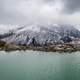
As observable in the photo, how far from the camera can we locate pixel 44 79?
5025 cm

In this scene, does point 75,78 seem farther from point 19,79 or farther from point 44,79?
point 19,79

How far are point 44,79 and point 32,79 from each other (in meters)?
3.19

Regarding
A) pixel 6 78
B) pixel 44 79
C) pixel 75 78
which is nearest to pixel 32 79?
pixel 44 79

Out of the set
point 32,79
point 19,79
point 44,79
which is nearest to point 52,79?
point 44,79

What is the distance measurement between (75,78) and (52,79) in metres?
6.61

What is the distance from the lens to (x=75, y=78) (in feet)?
172

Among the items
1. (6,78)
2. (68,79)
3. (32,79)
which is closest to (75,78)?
(68,79)

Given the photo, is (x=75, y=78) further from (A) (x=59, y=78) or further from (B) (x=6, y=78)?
(B) (x=6, y=78)

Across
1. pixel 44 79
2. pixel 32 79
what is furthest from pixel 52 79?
pixel 32 79

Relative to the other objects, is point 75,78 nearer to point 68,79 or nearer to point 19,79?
point 68,79

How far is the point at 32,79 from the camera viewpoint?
51.1 metres

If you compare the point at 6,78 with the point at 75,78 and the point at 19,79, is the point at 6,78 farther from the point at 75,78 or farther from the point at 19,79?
the point at 75,78

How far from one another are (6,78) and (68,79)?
16.0 metres

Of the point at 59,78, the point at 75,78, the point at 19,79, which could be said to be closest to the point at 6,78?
the point at 19,79
